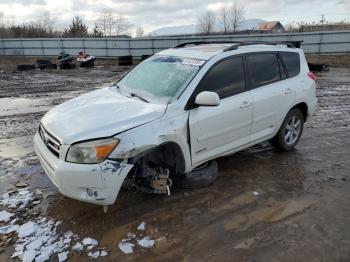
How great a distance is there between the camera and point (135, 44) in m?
28.2

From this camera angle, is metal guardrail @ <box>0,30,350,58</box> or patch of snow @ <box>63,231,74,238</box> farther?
metal guardrail @ <box>0,30,350,58</box>

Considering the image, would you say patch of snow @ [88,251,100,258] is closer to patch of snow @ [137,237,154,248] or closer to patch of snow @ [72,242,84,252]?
patch of snow @ [72,242,84,252]

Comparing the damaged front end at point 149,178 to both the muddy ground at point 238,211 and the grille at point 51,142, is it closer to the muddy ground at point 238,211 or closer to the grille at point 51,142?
the muddy ground at point 238,211

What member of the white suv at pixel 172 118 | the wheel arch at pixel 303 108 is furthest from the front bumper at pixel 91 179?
the wheel arch at pixel 303 108

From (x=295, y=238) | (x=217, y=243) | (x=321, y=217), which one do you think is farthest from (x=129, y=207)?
(x=321, y=217)

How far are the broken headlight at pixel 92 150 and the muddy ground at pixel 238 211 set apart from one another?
80 cm

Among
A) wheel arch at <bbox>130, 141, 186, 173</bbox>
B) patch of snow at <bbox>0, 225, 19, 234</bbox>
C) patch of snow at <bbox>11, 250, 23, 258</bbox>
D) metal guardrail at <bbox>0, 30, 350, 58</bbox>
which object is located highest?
metal guardrail at <bbox>0, 30, 350, 58</bbox>

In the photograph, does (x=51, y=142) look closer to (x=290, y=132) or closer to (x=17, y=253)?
(x=17, y=253)

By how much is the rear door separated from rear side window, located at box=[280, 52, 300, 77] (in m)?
0.13

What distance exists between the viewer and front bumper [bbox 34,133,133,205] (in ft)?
11.3

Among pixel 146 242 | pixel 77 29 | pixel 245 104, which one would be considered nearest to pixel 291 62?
pixel 245 104

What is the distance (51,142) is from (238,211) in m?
2.26

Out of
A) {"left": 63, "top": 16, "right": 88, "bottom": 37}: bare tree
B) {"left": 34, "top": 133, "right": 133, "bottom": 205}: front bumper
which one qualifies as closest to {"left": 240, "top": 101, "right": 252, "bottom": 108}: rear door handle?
{"left": 34, "top": 133, "right": 133, "bottom": 205}: front bumper

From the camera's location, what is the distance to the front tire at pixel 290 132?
5699 millimetres
